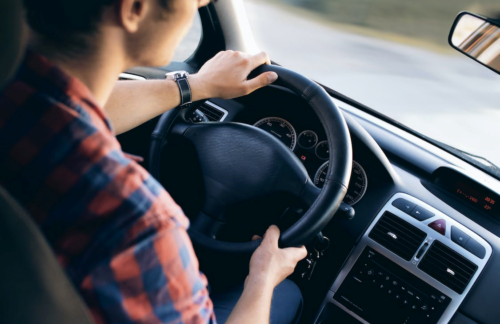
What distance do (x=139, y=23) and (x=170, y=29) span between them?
8 cm

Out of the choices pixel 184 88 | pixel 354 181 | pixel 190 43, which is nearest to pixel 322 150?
pixel 354 181

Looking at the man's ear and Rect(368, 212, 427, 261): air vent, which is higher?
the man's ear

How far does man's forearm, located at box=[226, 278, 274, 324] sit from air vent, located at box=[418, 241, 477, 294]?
74cm

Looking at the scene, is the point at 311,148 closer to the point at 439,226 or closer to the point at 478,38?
the point at 439,226

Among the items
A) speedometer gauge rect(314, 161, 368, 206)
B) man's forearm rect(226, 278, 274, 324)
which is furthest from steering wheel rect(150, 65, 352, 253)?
speedometer gauge rect(314, 161, 368, 206)

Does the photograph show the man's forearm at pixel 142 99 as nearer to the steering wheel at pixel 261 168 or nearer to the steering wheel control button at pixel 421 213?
the steering wheel at pixel 261 168

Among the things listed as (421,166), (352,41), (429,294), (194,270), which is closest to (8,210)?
(194,270)

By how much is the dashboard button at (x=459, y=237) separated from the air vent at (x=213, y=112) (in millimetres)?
1047

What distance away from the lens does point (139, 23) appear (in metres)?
0.85

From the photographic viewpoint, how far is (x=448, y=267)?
1548mm

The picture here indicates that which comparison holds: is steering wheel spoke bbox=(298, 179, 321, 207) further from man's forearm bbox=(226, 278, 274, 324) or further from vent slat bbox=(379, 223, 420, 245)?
vent slat bbox=(379, 223, 420, 245)

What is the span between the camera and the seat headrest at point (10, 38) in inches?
26.0

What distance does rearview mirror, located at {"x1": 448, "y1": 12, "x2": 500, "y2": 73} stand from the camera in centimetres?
159

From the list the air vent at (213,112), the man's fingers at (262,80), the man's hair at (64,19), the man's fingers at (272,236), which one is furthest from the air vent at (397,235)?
the man's hair at (64,19)
